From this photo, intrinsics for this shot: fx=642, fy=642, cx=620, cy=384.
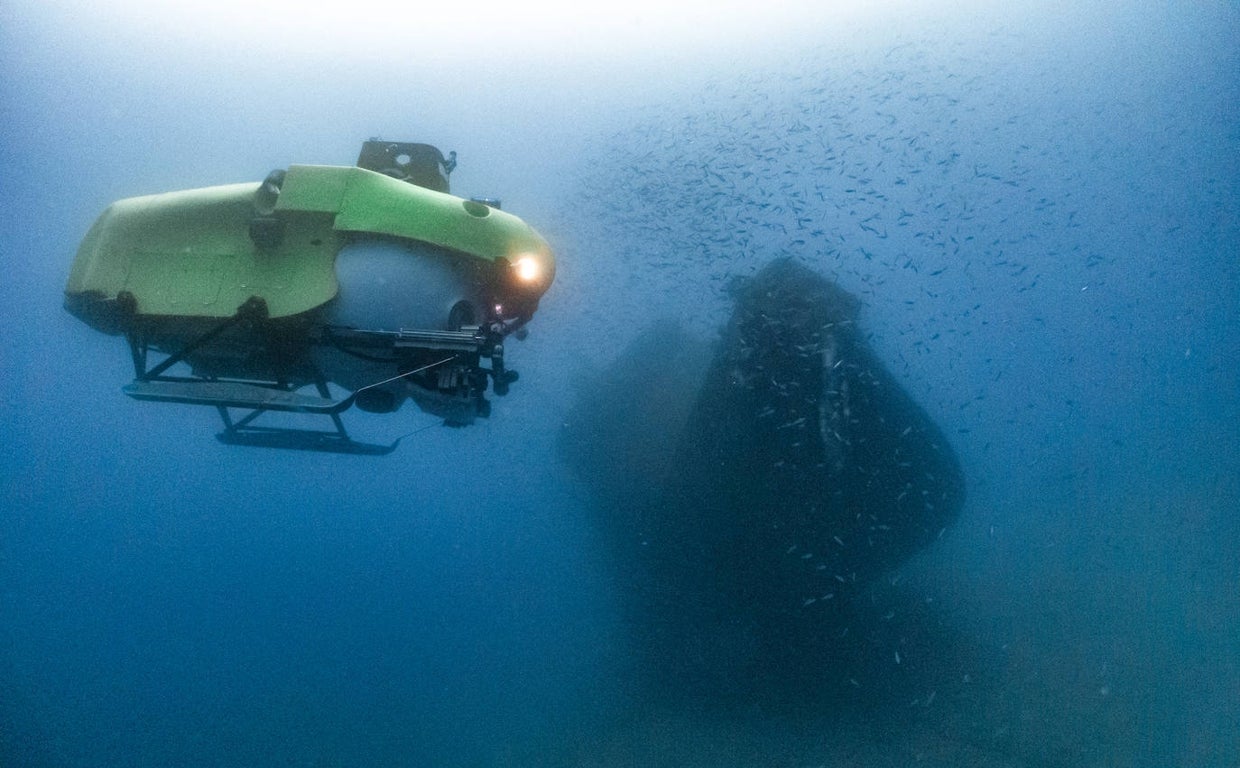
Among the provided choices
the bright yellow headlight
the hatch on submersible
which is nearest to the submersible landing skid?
the hatch on submersible

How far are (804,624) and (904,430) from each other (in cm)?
334

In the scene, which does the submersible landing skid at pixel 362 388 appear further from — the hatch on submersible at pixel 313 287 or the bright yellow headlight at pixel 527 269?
the bright yellow headlight at pixel 527 269

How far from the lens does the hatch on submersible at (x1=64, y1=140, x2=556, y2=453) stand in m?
3.97

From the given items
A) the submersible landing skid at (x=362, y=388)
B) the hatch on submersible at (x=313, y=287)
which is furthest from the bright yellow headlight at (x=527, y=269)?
the submersible landing skid at (x=362, y=388)

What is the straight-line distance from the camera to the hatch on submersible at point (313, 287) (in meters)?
3.97

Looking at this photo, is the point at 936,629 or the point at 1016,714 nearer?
the point at 1016,714

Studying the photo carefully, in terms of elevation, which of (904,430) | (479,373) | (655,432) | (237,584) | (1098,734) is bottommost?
(237,584)

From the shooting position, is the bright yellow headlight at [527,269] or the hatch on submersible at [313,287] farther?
the bright yellow headlight at [527,269]

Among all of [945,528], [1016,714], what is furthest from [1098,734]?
[945,528]

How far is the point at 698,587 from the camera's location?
10078mm

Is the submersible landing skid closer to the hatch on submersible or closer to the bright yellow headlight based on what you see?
the hatch on submersible

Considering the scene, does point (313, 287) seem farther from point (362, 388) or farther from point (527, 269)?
point (527, 269)

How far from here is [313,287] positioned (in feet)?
12.9

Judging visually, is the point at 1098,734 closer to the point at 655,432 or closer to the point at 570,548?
the point at 655,432
